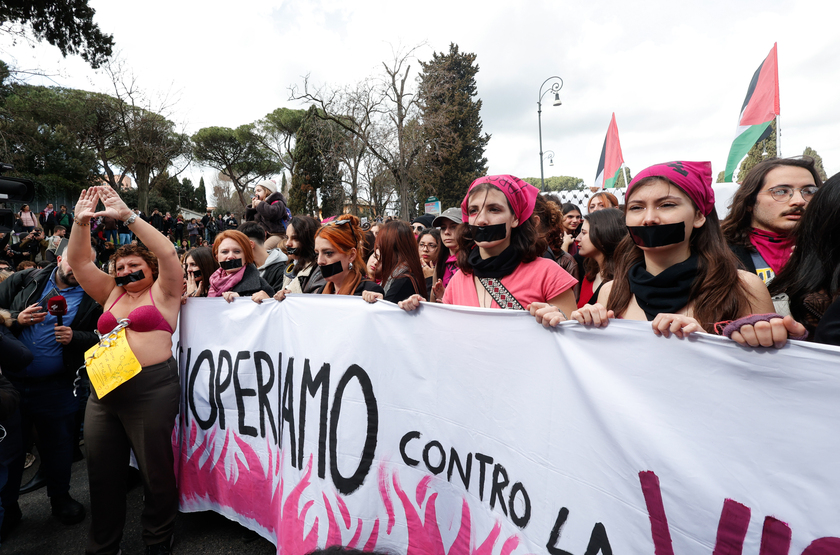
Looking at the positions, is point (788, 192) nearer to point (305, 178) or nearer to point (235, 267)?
point (235, 267)

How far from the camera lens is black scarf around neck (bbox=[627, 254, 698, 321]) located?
152cm

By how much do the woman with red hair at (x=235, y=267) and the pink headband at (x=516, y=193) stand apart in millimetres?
1870

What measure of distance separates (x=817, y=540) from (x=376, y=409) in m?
1.50

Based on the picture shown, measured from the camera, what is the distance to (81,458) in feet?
13.3

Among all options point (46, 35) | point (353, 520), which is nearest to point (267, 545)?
point (353, 520)

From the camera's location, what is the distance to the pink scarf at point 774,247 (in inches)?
81.1

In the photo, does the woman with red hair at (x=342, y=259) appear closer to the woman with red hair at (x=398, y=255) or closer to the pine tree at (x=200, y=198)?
the woman with red hair at (x=398, y=255)

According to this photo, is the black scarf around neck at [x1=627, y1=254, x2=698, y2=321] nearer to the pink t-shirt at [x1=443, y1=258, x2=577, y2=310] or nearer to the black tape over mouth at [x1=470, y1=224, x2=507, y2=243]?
the pink t-shirt at [x1=443, y1=258, x2=577, y2=310]

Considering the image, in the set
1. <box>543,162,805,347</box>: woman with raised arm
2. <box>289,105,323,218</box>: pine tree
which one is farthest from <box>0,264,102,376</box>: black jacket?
<box>289,105,323,218</box>: pine tree

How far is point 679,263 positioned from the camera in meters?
1.56

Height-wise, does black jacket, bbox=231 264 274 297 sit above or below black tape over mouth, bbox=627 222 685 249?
below

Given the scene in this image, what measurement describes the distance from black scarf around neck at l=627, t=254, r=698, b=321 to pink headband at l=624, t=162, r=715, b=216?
195 millimetres

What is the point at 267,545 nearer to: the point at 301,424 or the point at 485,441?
the point at 301,424

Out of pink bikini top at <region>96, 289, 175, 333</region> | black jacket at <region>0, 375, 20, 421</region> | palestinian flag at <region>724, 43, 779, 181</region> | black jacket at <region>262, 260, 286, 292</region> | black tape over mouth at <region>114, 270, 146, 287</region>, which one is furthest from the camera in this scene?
palestinian flag at <region>724, 43, 779, 181</region>
